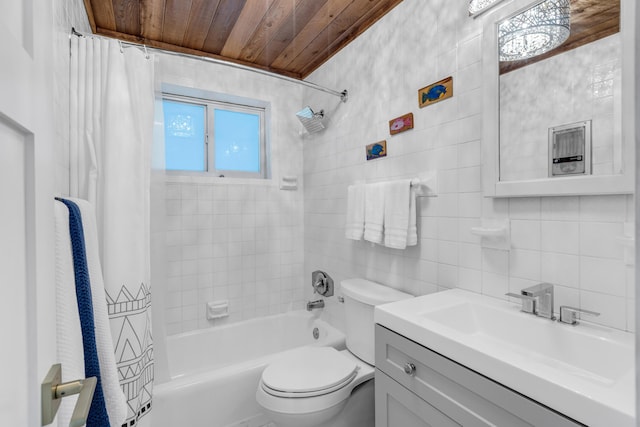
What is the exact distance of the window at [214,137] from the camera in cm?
231

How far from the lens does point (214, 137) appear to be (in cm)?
243

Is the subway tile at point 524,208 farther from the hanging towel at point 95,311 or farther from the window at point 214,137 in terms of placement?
the window at point 214,137

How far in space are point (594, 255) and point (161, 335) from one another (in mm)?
1832

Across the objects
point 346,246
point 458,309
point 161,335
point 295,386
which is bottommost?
point 295,386

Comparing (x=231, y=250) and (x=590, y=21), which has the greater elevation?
(x=590, y=21)

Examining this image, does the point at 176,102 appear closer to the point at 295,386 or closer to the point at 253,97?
the point at 253,97

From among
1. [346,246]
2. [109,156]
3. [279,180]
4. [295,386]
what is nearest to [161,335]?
[295,386]

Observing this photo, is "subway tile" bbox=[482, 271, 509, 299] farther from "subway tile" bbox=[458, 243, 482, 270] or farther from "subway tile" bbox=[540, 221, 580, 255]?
"subway tile" bbox=[540, 221, 580, 255]

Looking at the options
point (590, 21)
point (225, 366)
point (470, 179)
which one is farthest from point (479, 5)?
point (225, 366)

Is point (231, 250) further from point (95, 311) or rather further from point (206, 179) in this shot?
point (95, 311)

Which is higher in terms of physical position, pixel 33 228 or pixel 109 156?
pixel 109 156

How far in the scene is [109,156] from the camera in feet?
4.33

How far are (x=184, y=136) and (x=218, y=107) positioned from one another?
1.13 feet

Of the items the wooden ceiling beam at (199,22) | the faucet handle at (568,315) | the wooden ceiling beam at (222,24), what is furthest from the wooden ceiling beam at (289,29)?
the faucet handle at (568,315)
